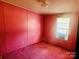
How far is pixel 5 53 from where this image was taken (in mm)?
2949

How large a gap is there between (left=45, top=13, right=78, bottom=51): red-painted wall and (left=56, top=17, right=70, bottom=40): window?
19cm

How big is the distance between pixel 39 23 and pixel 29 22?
1.05m

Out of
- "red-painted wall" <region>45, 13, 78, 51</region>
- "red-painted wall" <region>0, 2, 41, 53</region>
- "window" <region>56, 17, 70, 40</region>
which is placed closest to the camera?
"red-painted wall" <region>0, 2, 41, 53</region>

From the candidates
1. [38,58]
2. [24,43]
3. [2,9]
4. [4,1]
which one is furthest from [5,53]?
[4,1]

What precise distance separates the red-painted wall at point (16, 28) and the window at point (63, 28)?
153cm

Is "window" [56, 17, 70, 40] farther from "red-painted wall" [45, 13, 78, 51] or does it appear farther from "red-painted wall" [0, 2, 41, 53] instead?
"red-painted wall" [0, 2, 41, 53]

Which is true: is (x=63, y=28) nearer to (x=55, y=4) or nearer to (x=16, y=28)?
(x=55, y=4)

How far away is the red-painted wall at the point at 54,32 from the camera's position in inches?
142

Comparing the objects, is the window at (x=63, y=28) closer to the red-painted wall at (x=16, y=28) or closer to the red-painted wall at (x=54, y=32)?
the red-painted wall at (x=54, y=32)

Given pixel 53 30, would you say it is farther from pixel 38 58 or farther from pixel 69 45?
pixel 38 58

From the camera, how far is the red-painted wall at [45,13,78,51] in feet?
11.8

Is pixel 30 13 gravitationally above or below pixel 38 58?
above

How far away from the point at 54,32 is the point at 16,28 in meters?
2.51

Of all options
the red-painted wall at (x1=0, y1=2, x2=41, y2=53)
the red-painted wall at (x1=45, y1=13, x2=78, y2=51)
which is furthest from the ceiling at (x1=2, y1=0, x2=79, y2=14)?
the red-painted wall at (x1=45, y1=13, x2=78, y2=51)
